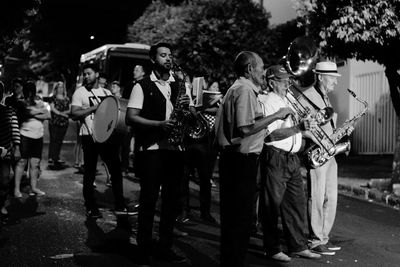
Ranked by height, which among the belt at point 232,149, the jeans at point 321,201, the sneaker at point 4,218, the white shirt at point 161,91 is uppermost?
the white shirt at point 161,91

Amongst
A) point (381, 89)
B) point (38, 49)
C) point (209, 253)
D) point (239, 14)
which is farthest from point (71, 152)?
point (38, 49)

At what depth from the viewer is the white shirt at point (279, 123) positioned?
241 inches

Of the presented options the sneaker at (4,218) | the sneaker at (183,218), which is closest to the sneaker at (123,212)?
the sneaker at (183,218)

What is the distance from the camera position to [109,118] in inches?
298

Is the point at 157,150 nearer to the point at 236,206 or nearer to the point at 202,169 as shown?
the point at 236,206

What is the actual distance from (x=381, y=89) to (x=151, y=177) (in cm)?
1295

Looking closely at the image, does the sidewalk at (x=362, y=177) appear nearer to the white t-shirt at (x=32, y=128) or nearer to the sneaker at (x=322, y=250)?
the white t-shirt at (x=32, y=128)

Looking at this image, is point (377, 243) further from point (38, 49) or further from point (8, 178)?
point (38, 49)

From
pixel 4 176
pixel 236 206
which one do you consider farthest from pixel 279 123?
pixel 4 176

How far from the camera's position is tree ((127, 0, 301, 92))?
20016mm

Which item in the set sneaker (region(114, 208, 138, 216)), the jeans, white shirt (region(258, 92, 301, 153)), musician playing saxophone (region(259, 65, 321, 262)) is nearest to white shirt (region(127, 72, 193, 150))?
white shirt (region(258, 92, 301, 153))

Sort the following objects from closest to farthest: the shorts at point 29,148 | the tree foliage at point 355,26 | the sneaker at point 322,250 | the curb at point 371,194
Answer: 1. the sneaker at point 322,250
2. the shorts at point 29,148
3. the tree foliage at point 355,26
4. the curb at point 371,194

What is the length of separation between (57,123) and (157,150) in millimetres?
8306

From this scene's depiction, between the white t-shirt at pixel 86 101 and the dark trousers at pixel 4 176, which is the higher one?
the white t-shirt at pixel 86 101
